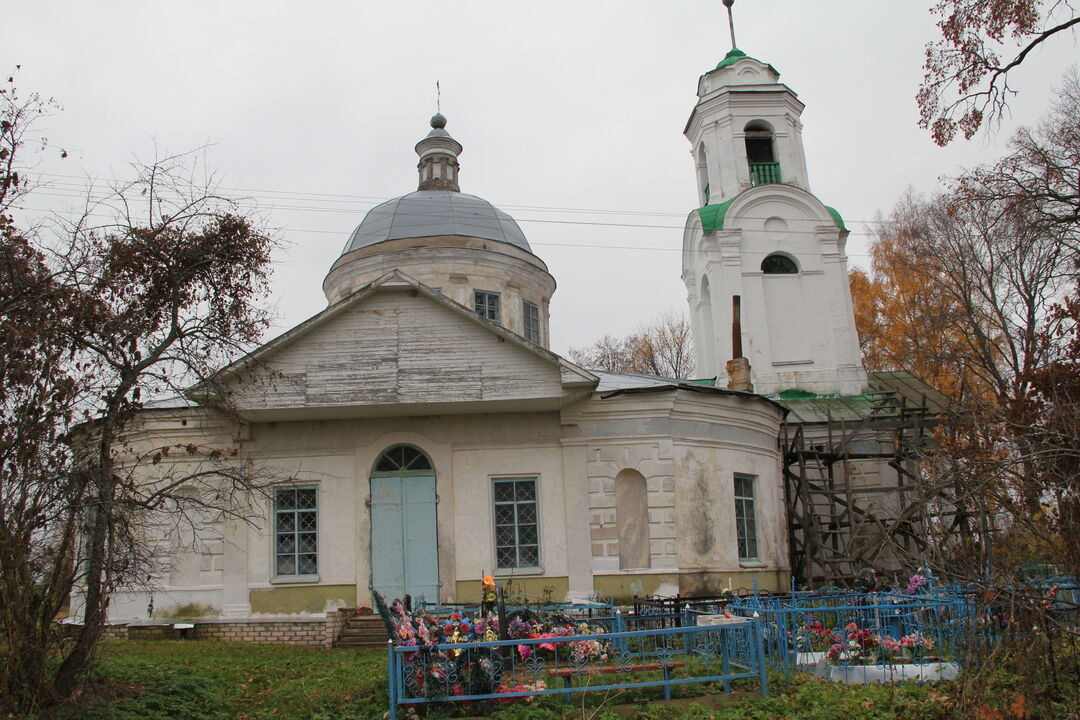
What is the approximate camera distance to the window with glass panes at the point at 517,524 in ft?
55.9

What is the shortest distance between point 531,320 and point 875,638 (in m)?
15.0

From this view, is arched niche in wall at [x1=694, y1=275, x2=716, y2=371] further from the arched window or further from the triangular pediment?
the triangular pediment

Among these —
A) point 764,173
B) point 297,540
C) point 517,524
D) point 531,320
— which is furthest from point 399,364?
point 764,173

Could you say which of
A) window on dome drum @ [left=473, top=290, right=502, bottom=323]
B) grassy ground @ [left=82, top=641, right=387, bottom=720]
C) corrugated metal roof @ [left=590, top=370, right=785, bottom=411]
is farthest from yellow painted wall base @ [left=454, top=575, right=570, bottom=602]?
window on dome drum @ [left=473, top=290, right=502, bottom=323]

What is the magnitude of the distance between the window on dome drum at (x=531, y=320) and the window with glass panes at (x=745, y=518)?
7.10 m

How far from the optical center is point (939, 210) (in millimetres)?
Answer: 26609

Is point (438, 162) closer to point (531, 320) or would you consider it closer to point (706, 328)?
point (531, 320)

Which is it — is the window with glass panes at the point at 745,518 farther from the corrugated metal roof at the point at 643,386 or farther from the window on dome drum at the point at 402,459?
the window on dome drum at the point at 402,459

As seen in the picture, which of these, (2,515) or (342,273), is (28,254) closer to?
(2,515)

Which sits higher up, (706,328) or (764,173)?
(764,173)

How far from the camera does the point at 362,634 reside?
15.7m

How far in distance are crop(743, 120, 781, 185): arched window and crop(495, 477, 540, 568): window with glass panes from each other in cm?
1309

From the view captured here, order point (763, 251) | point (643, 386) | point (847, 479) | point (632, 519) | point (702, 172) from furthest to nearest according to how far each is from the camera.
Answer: point (702, 172) < point (763, 251) < point (847, 479) < point (643, 386) < point (632, 519)

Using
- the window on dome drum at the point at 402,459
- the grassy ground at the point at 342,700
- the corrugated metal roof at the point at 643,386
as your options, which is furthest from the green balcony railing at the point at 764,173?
the grassy ground at the point at 342,700
